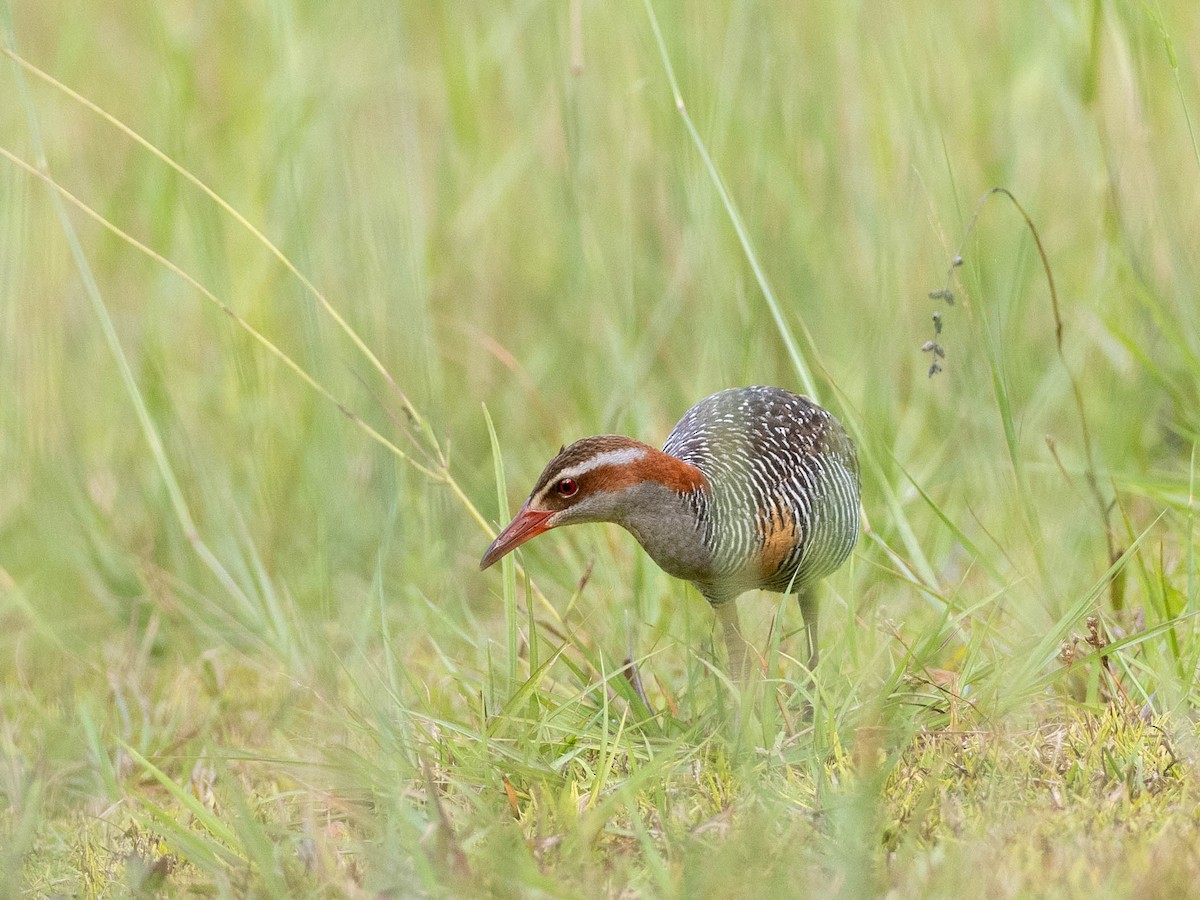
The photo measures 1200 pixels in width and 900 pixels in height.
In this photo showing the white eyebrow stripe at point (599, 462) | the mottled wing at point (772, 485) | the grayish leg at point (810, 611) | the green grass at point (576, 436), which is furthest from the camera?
the grayish leg at point (810, 611)

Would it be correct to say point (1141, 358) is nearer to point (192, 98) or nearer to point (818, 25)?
point (818, 25)

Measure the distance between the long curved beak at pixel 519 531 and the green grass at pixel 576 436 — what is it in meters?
0.19

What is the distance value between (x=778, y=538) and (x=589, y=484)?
17.1 inches

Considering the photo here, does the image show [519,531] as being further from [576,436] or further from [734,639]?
[576,436]

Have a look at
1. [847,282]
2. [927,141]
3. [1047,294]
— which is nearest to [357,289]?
[927,141]

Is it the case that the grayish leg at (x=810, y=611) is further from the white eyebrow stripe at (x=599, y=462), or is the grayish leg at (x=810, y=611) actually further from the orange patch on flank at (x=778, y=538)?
the white eyebrow stripe at (x=599, y=462)

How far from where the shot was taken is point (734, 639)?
3070mm

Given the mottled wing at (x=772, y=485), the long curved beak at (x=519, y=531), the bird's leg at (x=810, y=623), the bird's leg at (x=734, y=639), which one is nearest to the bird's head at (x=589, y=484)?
the long curved beak at (x=519, y=531)

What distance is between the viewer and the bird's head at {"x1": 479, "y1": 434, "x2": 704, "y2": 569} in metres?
2.78

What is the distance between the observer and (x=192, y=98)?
14.8ft

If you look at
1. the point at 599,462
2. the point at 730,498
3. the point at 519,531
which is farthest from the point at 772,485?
the point at 519,531

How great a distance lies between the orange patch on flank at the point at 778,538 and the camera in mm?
2951

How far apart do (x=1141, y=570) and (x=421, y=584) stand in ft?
5.69

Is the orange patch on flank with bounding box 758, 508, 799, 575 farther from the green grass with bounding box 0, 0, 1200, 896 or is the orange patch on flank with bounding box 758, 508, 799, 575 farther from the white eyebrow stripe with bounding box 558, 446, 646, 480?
the white eyebrow stripe with bounding box 558, 446, 646, 480
